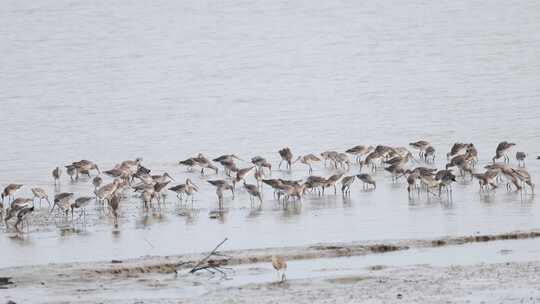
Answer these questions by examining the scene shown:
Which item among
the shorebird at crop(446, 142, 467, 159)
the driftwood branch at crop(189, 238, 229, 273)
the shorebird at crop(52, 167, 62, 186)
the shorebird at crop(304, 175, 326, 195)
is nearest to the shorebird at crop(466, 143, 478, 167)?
the shorebird at crop(446, 142, 467, 159)

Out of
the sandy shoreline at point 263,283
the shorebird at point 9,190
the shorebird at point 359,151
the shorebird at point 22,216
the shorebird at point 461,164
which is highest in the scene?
the shorebird at point 359,151

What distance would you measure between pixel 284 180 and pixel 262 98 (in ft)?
43.3

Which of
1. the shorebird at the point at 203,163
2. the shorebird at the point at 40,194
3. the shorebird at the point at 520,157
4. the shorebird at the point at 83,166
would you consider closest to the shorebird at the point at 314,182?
the shorebird at the point at 203,163

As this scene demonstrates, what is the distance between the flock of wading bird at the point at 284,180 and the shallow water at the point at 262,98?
256 mm

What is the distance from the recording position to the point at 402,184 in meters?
18.1

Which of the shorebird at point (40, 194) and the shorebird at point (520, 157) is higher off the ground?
the shorebird at point (520, 157)

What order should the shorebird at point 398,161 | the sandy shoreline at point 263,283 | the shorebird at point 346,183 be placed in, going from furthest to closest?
the shorebird at point 398,161, the shorebird at point 346,183, the sandy shoreline at point 263,283

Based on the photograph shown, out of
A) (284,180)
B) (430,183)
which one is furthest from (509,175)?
(284,180)

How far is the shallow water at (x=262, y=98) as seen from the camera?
14.7 metres

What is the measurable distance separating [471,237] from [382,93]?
1695 centimetres

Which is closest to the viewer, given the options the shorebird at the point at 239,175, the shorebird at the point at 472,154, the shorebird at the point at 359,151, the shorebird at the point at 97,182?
the shorebird at the point at 97,182

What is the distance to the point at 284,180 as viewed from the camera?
17531mm

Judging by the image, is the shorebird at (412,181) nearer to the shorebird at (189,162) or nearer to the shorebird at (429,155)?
the shorebird at (429,155)

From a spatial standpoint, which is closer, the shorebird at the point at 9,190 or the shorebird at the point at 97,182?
the shorebird at the point at 9,190
